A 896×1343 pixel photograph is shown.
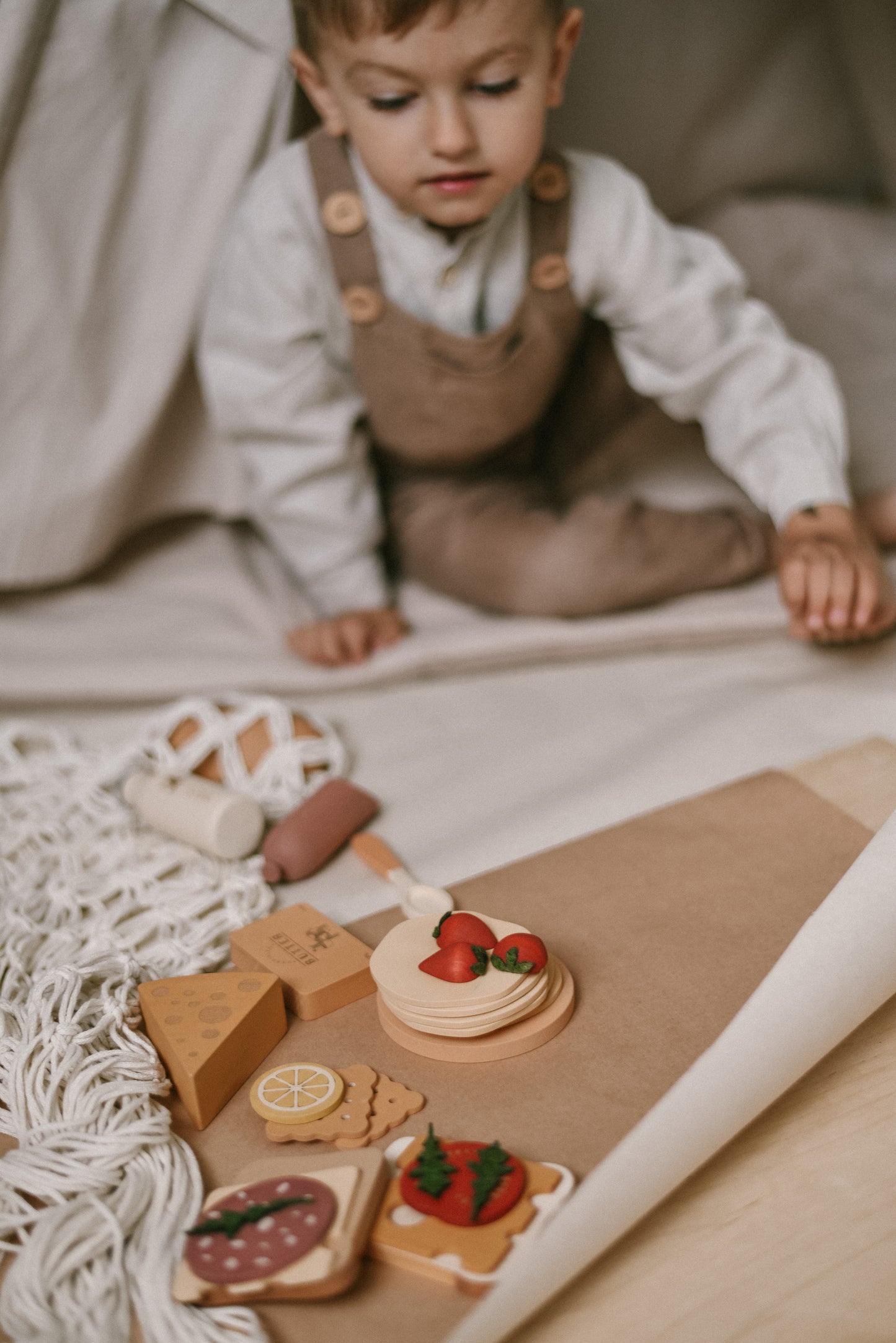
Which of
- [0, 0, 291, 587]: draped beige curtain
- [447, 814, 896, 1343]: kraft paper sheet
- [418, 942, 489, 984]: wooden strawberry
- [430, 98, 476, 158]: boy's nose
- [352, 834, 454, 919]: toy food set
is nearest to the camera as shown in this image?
[447, 814, 896, 1343]: kraft paper sheet

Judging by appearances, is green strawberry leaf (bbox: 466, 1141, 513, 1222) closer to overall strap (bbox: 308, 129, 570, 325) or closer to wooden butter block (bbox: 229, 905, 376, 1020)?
wooden butter block (bbox: 229, 905, 376, 1020)

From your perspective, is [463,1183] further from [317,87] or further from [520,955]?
[317,87]

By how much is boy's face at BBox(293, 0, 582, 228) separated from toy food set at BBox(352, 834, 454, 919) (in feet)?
1.43

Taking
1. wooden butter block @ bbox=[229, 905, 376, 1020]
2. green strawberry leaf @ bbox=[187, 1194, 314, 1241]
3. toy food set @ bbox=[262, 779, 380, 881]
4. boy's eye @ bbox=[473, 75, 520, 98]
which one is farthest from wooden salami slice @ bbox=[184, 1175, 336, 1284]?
boy's eye @ bbox=[473, 75, 520, 98]

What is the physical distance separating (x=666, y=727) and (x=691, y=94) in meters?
0.68

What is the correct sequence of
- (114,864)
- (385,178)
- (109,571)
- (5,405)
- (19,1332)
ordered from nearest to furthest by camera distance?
(19,1332) < (114,864) < (385,178) < (5,405) < (109,571)

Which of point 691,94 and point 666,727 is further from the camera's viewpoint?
point 691,94

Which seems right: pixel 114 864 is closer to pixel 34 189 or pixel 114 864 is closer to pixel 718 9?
pixel 34 189

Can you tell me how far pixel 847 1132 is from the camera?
44 cm

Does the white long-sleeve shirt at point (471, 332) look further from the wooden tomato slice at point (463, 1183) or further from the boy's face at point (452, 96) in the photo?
the wooden tomato slice at point (463, 1183)

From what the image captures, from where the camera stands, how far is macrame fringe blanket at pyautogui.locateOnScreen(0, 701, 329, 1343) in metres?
0.37

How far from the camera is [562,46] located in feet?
2.40

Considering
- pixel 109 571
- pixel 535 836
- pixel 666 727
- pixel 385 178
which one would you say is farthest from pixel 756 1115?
pixel 109 571

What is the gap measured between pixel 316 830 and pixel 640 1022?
0.77 ft
